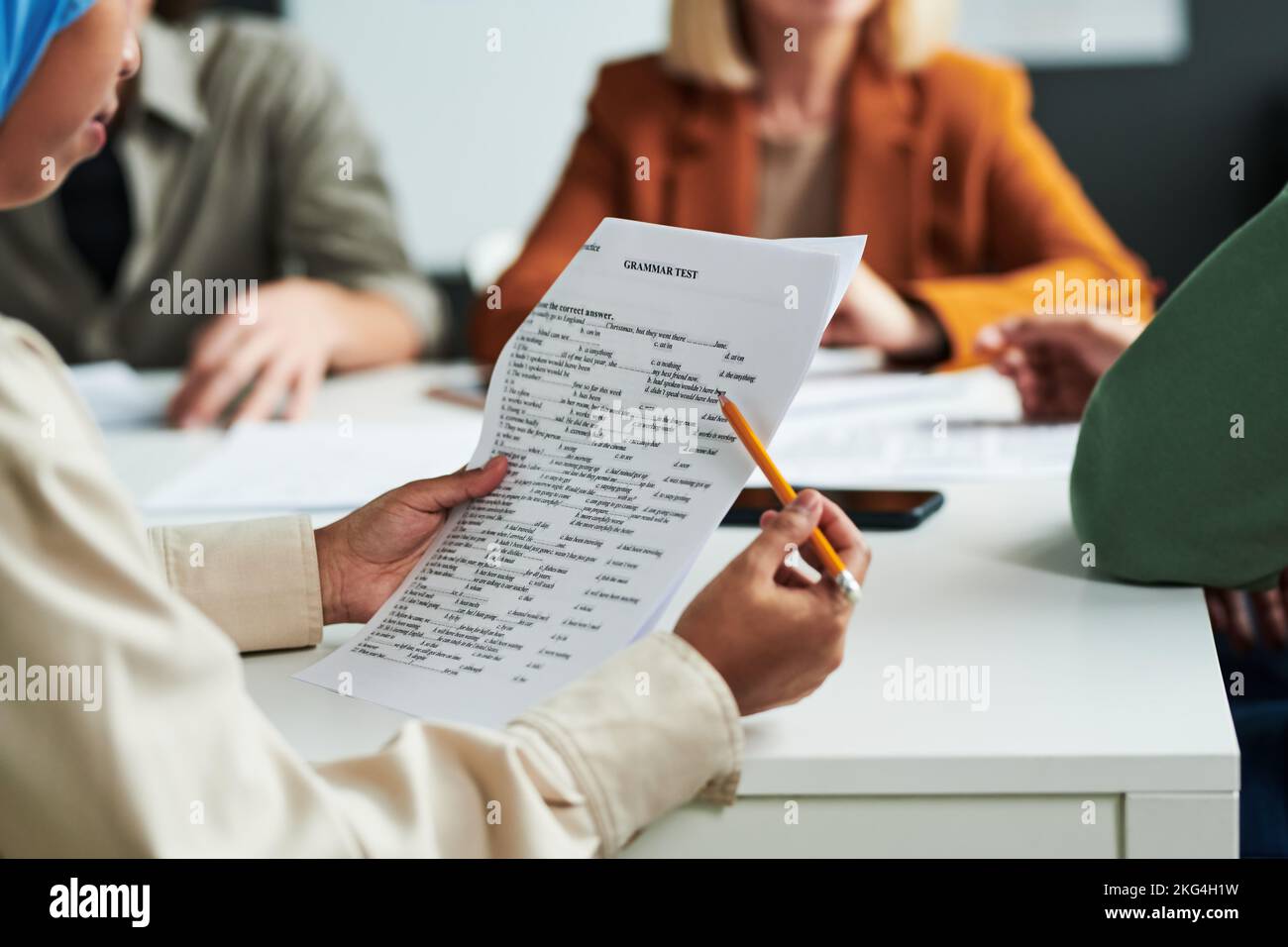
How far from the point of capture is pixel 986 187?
74.1 inches

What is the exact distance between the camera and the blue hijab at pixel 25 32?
0.56 m

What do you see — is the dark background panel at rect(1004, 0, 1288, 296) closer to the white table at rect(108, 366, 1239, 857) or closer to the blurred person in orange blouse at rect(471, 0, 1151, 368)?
the blurred person in orange blouse at rect(471, 0, 1151, 368)

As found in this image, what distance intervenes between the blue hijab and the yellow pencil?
1.09ft

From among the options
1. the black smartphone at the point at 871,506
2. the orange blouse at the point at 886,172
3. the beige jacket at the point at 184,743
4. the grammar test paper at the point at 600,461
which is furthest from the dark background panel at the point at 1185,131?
the beige jacket at the point at 184,743

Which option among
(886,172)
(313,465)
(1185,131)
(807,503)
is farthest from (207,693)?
(1185,131)

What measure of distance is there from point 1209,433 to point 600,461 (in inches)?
14.2

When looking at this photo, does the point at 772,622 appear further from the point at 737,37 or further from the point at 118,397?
the point at 737,37

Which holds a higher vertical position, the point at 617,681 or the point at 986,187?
the point at 986,187

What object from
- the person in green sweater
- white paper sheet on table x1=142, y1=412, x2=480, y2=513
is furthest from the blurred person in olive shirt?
the person in green sweater

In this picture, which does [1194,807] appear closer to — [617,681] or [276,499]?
[617,681]

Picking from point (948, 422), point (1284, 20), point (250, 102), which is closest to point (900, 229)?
point (948, 422)

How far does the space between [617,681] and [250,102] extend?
172cm

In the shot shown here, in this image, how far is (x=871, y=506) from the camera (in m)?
0.98

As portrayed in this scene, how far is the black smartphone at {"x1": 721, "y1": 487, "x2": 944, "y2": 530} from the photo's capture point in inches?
37.8
